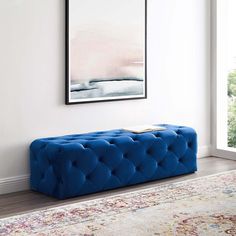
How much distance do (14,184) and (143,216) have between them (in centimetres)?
139

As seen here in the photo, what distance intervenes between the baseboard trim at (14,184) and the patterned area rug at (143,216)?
728 mm

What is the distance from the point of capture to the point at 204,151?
633 cm

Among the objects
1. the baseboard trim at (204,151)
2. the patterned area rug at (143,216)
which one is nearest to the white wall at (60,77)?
the baseboard trim at (204,151)

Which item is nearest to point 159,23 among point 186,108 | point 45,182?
point 186,108

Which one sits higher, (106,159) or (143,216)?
(106,159)

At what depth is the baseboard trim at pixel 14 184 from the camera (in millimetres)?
4657

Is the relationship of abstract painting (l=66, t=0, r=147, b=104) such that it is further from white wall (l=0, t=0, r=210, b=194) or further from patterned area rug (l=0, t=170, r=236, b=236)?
patterned area rug (l=0, t=170, r=236, b=236)

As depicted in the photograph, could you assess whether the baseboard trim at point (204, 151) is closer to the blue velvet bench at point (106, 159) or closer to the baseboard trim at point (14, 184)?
the blue velvet bench at point (106, 159)

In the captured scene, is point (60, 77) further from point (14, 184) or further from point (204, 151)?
point (204, 151)

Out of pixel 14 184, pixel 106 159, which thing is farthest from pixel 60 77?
pixel 14 184

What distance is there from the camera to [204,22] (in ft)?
20.4

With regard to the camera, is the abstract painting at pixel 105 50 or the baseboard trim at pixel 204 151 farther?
the baseboard trim at pixel 204 151

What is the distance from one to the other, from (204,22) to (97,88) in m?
1.79

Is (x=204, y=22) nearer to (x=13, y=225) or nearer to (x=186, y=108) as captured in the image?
(x=186, y=108)
